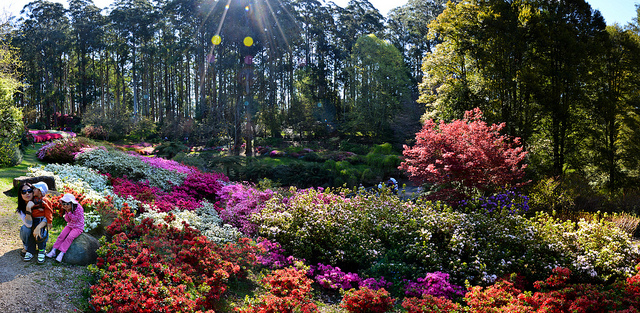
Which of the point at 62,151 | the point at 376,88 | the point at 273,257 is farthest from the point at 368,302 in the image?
the point at 376,88

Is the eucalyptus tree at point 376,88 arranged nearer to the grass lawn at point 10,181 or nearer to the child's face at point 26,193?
the grass lawn at point 10,181

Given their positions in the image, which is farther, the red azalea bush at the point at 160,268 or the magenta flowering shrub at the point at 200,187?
the magenta flowering shrub at the point at 200,187

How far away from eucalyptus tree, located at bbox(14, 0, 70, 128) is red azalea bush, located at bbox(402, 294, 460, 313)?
146 ft

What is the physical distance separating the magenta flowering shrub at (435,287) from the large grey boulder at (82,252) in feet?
16.2

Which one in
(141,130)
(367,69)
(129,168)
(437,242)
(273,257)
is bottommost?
(273,257)

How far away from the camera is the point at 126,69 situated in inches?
1790

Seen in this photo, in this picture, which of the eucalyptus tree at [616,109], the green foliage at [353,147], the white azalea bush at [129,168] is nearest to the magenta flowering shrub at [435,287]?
the white azalea bush at [129,168]

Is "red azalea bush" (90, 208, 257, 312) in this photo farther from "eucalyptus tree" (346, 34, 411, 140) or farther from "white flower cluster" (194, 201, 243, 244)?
"eucalyptus tree" (346, 34, 411, 140)

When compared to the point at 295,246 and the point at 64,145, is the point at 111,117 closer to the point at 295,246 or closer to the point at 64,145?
the point at 64,145

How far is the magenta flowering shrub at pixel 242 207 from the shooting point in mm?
7748

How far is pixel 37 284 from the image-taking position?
14.9 ft

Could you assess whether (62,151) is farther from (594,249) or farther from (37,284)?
(594,249)

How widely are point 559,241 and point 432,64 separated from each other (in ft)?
29.9

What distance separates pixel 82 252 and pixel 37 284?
811 mm
